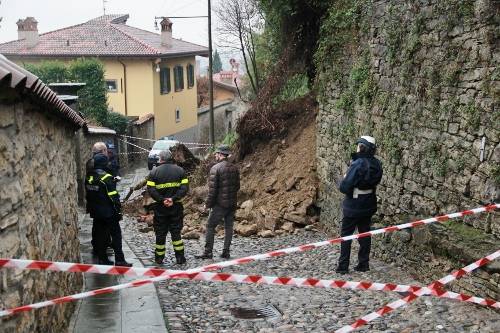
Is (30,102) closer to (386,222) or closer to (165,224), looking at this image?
(165,224)

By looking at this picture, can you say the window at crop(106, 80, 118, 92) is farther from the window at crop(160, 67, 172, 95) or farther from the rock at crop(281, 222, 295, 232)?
the rock at crop(281, 222, 295, 232)

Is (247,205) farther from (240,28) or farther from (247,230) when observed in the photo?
(240,28)

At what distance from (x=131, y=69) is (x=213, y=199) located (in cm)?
2888

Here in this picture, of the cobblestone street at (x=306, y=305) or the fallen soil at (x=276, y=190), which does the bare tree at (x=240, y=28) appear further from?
the cobblestone street at (x=306, y=305)

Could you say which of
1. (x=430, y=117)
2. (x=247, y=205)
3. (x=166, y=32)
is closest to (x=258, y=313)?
(x=430, y=117)

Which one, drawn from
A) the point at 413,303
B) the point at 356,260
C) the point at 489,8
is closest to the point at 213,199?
the point at 356,260

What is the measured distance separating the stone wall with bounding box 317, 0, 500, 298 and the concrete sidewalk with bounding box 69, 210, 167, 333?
3.19 metres

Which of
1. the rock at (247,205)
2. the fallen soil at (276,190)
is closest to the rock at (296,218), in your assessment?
the fallen soil at (276,190)

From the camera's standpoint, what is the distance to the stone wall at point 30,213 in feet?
11.6

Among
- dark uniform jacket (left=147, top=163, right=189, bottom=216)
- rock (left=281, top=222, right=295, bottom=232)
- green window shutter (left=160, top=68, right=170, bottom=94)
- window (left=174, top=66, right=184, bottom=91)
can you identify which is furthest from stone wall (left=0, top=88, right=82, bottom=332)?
window (left=174, top=66, right=184, bottom=91)

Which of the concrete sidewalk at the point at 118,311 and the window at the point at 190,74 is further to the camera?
the window at the point at 190,74

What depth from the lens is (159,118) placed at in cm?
3800

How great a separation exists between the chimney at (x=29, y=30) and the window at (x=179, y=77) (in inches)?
358

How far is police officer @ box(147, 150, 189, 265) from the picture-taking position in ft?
28.3
